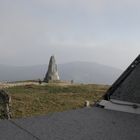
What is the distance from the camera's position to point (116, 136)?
3.01 metres

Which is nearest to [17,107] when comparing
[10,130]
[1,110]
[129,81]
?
[1,110]

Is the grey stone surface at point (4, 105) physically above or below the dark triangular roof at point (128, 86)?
below

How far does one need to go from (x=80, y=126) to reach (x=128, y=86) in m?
1.63

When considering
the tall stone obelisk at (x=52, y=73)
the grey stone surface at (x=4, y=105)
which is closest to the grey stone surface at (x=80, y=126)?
the grey stone surface at (x=4, y=105)

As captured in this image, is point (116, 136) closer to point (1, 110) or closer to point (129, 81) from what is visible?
point (129, 81)

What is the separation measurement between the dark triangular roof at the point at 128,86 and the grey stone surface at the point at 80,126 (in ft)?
1.43

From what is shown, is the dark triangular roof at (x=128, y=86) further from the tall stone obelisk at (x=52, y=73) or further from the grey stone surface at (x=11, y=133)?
the tall stone obelisk at (x=52, y=73)

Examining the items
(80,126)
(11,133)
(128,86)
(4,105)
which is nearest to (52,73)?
(4,105)

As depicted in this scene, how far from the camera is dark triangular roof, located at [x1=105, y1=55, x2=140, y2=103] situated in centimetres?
449

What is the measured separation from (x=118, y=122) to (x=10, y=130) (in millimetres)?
1275

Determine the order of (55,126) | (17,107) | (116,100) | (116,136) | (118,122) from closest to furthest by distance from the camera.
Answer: (116,136), (55,126), (118,122), (116,100), (17,107)

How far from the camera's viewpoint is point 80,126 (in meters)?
3.38

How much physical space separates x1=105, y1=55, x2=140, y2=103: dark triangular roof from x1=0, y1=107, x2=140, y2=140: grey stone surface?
0.44 metres

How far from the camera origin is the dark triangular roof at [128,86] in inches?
177
